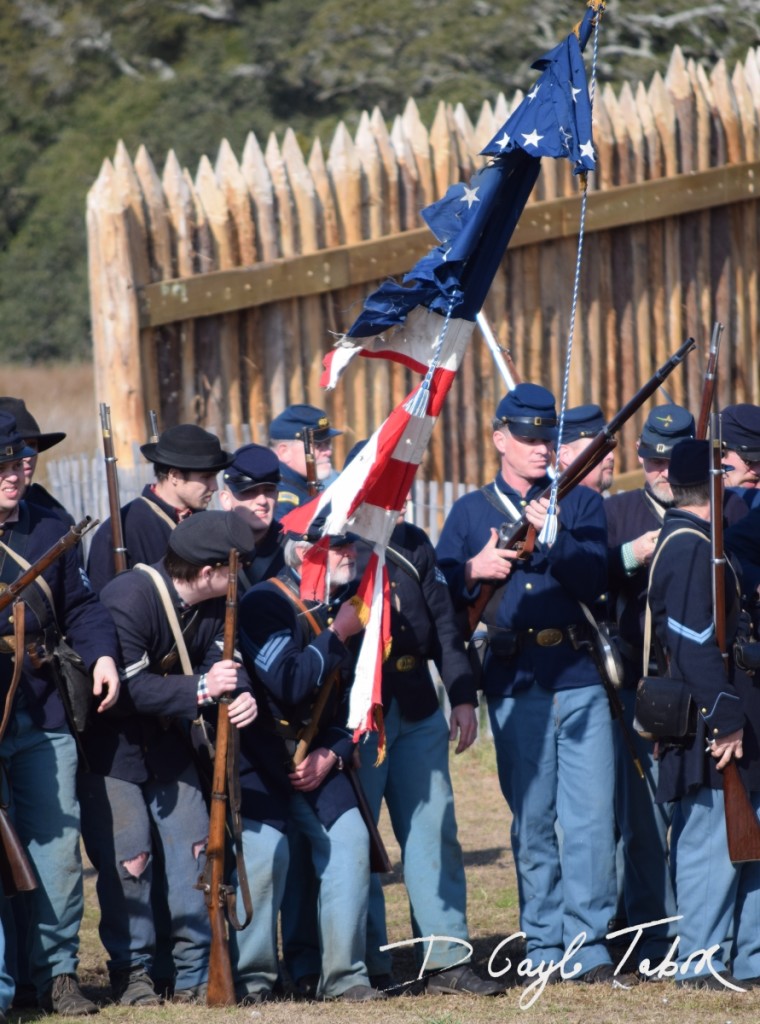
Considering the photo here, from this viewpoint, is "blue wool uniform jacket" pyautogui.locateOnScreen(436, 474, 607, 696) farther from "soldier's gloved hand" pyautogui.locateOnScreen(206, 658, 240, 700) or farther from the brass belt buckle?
"soldier's gloved hand" pyautogui.locateOnScreen(206, 658, 240, 700)

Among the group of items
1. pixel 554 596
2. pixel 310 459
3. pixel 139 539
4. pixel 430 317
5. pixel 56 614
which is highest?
pixel 430 317

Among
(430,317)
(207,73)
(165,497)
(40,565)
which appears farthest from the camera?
(207,73)

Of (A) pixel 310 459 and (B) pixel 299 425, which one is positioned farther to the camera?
(B) pixel 299 425

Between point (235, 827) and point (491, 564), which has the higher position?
point (491, 564)

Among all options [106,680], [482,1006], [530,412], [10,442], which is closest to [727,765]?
[482,1006]

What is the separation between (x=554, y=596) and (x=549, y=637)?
17cm

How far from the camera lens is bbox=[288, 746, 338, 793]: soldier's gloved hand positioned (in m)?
6.65

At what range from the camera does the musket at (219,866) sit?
6.34 m

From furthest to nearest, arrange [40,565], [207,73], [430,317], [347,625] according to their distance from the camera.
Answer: [207,73]
[430,317]
[347,625]
[40,565]

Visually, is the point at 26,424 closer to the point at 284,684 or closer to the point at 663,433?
the point at 284,684

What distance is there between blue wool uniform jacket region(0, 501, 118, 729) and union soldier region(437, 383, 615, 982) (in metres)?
1.54

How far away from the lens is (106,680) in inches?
249

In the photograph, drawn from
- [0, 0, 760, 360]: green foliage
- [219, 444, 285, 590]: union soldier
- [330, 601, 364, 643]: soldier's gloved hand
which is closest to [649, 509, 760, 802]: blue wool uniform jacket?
[330, 601, 364, 643]: soldier's gloved hand

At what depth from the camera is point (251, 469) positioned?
7562mm
